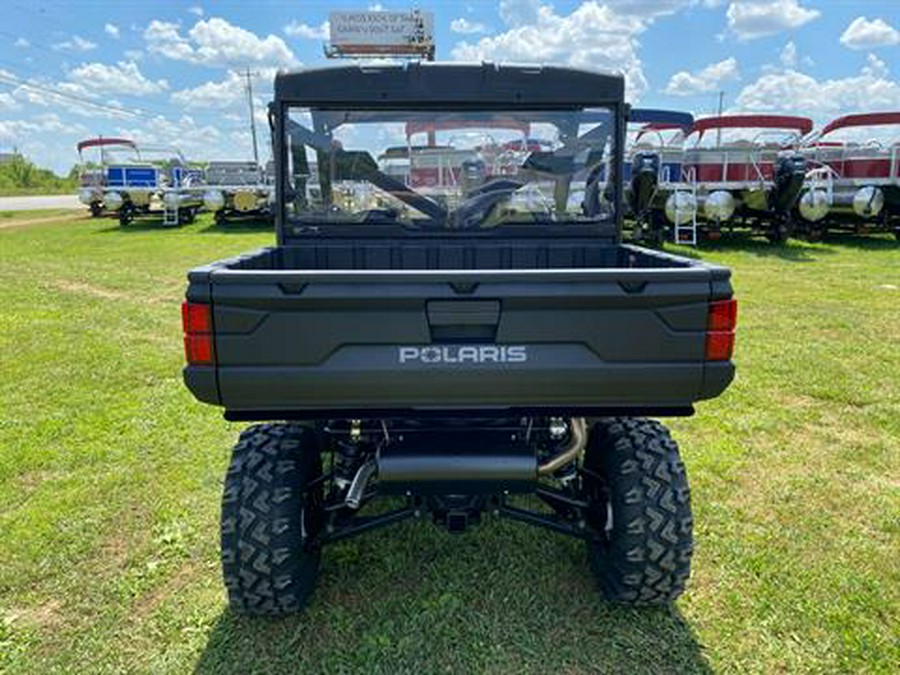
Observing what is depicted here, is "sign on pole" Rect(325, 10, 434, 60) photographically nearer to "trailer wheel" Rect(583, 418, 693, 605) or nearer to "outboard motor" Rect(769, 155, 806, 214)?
"outboard motor" Rect(769, 155, 806, 214)

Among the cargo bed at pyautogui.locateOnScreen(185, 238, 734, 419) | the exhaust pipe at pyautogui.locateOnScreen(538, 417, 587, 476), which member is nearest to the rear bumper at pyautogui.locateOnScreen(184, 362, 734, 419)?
the cargo bed at pyautogui.locateOnScreen(185, 238, 734, 419)

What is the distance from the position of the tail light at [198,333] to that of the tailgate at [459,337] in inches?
1.2

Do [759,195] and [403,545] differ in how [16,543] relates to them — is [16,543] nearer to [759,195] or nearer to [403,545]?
[403,545]

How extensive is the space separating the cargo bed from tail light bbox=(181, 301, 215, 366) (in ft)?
0.07

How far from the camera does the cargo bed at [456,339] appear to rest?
2.08 m

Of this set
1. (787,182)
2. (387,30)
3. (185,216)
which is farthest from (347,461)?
(387,30)

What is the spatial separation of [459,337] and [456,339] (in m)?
0.01

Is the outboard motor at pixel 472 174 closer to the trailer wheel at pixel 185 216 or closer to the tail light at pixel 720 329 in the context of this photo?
the tail light at pixel 720 329

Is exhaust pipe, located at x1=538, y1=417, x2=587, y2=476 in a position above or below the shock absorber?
above

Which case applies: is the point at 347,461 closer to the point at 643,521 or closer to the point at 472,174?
the point at 643,521

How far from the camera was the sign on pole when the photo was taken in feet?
65.6

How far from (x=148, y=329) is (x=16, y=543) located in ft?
15.4

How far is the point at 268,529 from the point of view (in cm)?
248

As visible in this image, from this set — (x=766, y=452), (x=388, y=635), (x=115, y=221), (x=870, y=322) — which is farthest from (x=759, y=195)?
(x=115, y=221)
